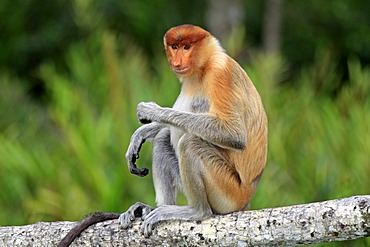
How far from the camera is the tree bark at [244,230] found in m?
3.66

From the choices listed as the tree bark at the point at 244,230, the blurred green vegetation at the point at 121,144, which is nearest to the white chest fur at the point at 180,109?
the tree bark at the point at 244,230

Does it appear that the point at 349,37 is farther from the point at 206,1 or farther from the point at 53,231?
the point at 53,231

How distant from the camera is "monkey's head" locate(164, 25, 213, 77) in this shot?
4.66 meters

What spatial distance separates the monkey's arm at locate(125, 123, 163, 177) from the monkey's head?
437 millimetres

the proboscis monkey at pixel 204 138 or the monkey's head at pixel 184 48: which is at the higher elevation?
the monkey's head at pixel 184 48

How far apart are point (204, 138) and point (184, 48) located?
1.70 feet

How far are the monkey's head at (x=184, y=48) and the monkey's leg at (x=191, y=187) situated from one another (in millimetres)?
413

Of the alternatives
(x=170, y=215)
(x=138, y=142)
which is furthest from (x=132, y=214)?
(x=138, y=142)

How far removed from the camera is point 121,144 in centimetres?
688

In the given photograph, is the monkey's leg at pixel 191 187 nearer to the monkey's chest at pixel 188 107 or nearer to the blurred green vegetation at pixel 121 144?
the monkey's chest at pixel 188 107

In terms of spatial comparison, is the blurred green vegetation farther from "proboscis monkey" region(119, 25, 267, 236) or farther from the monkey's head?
the monkey's head

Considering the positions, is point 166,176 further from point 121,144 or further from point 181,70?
point 121,144

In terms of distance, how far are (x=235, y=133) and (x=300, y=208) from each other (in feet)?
2.56

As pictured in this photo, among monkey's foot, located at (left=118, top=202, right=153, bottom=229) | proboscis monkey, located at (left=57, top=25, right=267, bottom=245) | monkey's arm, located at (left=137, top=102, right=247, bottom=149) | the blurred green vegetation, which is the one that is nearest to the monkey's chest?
proboscis monkey, located at (left=57, top=25, right=267, bottom=245)
